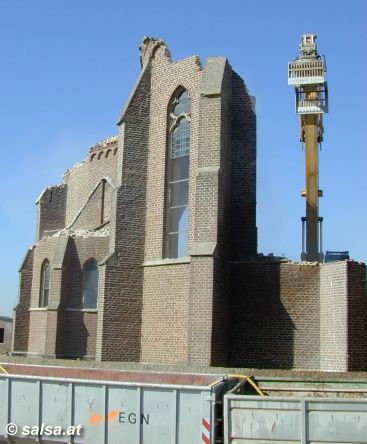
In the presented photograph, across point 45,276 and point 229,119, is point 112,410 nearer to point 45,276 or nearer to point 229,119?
point 229,119

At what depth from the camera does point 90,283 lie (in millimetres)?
28562

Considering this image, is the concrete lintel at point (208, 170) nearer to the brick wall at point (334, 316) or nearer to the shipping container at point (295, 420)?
the brick wall at point (334, 316)

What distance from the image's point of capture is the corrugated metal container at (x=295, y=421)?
8.63m

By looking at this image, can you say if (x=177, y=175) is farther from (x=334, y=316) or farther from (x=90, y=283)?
(x=90, y=283)

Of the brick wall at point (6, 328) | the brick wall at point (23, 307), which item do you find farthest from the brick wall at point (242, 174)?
the brick wall at point (6, 328)

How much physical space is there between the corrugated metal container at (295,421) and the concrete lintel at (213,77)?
1268 centimetres

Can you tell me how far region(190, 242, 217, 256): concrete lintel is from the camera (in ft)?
62.0

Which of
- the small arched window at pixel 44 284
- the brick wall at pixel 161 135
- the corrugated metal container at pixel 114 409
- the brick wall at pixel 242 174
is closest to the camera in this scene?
the corrugated metal container at pixel 114 409

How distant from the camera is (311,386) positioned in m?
12.1

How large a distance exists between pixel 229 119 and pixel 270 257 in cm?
465

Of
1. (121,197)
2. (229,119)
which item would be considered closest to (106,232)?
(121,197)

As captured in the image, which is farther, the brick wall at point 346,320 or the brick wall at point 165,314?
the brick wall at point 165,314

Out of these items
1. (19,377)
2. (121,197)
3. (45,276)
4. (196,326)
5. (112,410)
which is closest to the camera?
(112,410)

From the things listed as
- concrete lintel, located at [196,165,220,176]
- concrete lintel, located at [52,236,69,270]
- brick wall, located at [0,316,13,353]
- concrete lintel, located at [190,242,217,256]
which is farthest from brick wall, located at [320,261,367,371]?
brick wall, located at [0,316,13,353]
